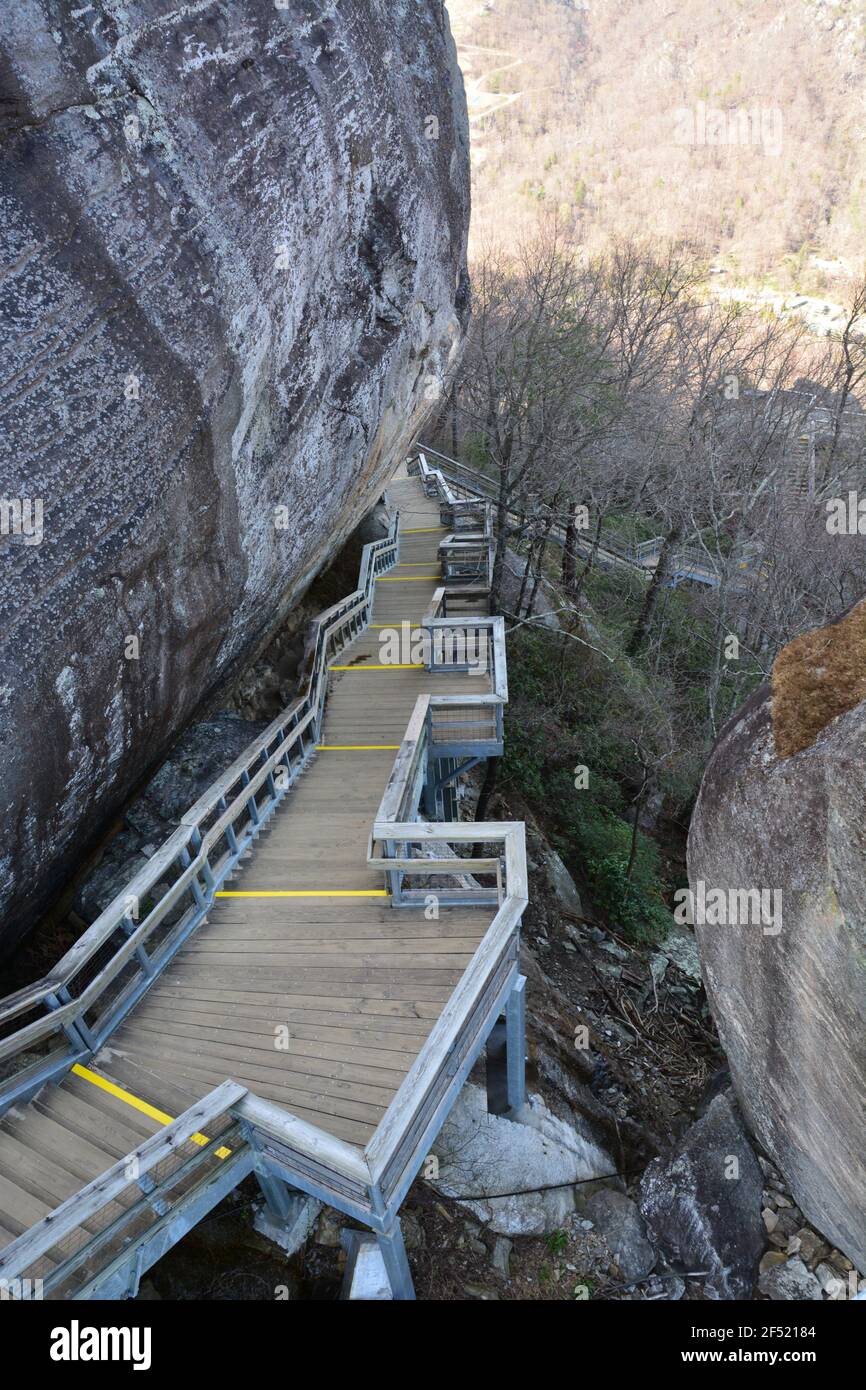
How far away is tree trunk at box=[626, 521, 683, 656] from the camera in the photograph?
51.3ft

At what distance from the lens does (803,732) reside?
4602mm

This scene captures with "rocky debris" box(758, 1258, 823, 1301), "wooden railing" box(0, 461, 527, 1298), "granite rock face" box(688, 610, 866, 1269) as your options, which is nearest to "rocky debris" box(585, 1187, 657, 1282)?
"rocky debris" box(758, 1258, 823, 1301)

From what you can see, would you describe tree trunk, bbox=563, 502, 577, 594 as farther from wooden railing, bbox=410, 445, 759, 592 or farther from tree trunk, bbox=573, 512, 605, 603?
wooden railing, bbox=410, 445, 759, 592

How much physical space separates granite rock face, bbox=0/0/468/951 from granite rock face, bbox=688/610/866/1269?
4.97m

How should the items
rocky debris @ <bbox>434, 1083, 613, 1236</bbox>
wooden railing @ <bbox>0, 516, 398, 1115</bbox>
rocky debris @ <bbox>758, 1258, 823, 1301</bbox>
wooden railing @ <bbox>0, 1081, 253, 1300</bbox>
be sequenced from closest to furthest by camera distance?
wooden railing @ <bbox>0, 1081, 253, 1300</bbox>
wooden railing @ <bbox>0, 516, 398, 1115</bbox>
rocky debris @ <bbox>758, 1258, 823, 1301</bbox>
rocky debris @ <bbox>434, 1083, 613, 1236</bbox>

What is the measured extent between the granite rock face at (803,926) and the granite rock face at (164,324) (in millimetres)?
4967

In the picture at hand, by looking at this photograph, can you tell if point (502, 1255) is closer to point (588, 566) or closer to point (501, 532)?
point (501, 532)

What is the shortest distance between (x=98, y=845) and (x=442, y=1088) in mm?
4763

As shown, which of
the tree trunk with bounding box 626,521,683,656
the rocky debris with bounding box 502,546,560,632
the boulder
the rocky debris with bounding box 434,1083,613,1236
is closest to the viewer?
the rocky debris with bounding box 434,1083,613,1236

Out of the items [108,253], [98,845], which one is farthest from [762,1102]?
[108,253]

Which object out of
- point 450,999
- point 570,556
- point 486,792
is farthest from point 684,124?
point 450,999

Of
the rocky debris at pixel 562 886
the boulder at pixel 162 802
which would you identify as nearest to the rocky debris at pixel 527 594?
the rocky debris at pixel 562 886

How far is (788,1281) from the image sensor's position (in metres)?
5.97
